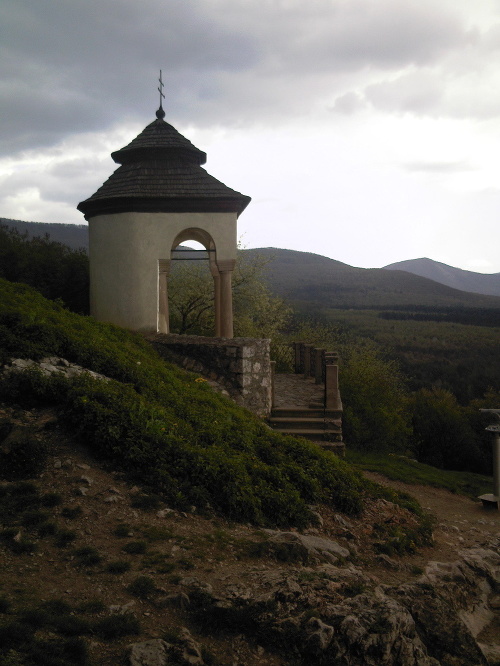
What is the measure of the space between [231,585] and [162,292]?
11388 millimetres

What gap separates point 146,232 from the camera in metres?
14.5

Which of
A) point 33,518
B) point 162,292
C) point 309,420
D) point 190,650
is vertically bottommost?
point 190,650

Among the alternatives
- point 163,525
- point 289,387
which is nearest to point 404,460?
point 289,387

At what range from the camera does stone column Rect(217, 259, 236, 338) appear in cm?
1477

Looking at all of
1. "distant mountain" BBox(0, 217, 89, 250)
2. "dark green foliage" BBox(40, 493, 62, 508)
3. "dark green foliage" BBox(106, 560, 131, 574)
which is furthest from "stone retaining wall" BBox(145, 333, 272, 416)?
"distant mountain" BBox(0, 217, 89, 250)

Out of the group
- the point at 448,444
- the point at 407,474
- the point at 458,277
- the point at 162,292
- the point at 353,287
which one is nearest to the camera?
the point at 407,474

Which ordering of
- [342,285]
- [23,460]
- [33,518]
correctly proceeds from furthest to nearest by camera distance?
[342,285] → [23,460] → [33,518]

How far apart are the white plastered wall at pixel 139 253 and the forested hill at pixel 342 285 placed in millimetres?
76409

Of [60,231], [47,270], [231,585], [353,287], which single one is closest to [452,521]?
[231,585]

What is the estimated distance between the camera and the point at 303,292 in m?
114

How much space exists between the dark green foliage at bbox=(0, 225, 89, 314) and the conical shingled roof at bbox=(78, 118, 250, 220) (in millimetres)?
1828

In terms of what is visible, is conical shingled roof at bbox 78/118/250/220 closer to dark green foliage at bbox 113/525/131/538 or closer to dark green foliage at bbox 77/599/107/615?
dark green foliage at bbox 113/525/131/538

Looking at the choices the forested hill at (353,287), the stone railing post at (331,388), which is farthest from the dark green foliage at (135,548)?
the forested hill at (353,287)

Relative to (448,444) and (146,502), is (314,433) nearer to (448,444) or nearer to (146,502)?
(146,502)
